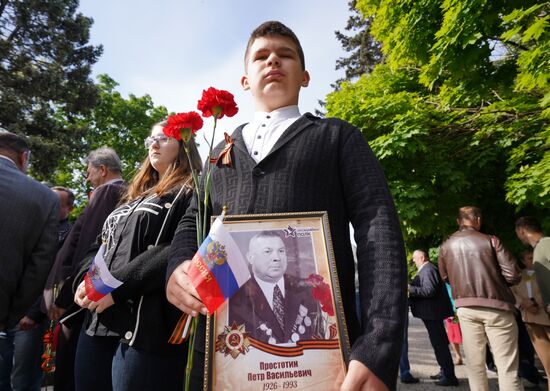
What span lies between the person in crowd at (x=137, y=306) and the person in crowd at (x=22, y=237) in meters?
0.46

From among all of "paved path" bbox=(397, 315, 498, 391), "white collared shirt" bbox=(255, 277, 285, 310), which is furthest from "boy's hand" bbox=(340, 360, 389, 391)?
"paved path" bbox=(397, 315, 498, 391)

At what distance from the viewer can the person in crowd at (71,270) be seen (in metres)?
2.60

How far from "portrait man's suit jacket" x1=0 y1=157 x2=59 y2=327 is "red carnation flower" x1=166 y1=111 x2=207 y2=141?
1540 millimetres

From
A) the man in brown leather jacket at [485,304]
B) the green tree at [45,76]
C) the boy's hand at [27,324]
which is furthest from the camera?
the green tree at [45,76]

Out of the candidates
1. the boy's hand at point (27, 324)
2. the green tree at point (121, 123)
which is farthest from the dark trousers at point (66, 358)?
the green tree at point (121, 123)

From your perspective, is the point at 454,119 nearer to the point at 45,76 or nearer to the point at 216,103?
the point at 216,103

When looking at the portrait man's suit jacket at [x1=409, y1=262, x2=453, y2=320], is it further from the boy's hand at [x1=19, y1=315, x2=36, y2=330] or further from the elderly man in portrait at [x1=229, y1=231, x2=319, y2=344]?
the elderly man in portrait at [x1=229, y1=231, x2=319, y2=344]

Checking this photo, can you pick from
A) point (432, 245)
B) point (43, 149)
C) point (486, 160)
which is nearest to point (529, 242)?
point (486, 160)

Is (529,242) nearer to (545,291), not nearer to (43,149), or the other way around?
(545,291)

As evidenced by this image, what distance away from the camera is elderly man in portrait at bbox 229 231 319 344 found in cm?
110

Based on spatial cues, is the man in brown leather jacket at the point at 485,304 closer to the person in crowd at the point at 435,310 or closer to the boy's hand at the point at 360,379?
the person in crowd at the point at 435,310

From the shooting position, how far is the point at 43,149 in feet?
52.5

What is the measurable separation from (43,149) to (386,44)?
13769 mm

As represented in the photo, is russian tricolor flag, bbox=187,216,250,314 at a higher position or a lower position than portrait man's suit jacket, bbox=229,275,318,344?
higher
